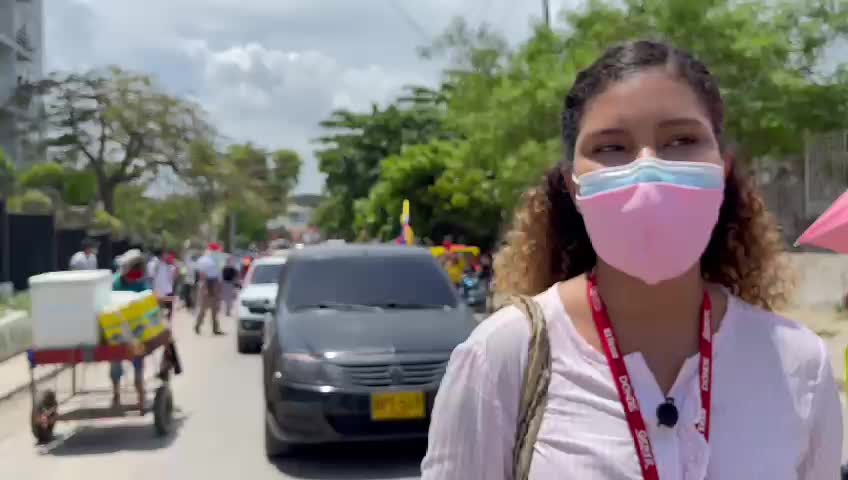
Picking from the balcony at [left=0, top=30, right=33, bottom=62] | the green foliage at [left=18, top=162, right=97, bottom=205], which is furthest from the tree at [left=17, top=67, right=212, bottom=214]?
the balcony at [left=0, top=30, right=33, bottom=62]

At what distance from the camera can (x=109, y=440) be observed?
877cm

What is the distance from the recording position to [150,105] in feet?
126

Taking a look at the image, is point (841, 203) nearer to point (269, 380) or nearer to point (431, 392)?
point (431, 392)

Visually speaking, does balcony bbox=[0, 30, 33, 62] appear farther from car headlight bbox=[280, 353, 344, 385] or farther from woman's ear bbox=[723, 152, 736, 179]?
woman's ear bbox=[723, 152, 736, 179]

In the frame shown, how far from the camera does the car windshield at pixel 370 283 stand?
818 cm

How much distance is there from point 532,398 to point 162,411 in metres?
7.53

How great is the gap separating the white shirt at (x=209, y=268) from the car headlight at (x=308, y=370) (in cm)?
1120

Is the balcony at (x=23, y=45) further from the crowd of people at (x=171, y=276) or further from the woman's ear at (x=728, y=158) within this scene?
the woman's ear at (x=728, y=158)

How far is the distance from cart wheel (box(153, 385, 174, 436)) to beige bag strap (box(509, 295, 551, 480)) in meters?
7.46

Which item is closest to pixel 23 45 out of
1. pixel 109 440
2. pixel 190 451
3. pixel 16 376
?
pixel 16 376

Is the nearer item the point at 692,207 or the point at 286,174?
the point at 692,207

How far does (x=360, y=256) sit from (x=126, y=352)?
6.83 feet

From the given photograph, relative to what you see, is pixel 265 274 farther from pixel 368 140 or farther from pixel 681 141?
pixel 368 140

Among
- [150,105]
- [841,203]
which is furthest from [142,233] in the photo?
[841,203]
